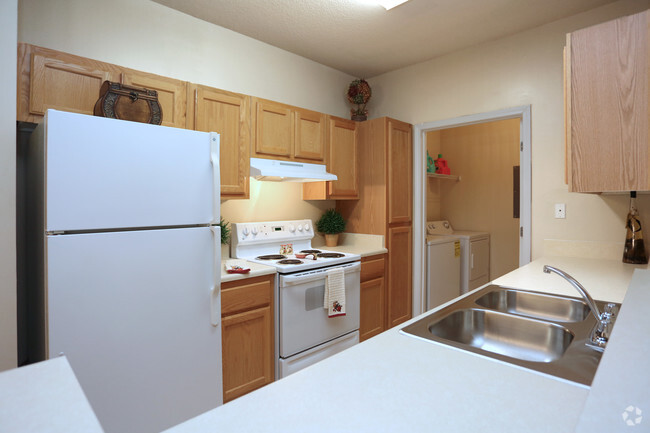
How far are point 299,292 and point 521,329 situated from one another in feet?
4.69

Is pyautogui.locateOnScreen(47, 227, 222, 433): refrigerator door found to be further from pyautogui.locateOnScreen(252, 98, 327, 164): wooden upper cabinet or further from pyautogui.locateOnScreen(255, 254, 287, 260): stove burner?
pyautogui.locateOnScreen(252, 98, 327, 164): wooden upper cabinet

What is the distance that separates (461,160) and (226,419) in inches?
181

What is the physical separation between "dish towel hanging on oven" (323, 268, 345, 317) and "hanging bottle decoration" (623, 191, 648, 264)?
1821mm

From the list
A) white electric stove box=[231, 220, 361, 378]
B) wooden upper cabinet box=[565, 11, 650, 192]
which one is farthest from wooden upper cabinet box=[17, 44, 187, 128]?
wooden upper cabinet box=[565, 11, 650, 192]

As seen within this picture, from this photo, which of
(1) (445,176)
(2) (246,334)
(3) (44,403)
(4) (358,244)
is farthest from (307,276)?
(1) (445,176)

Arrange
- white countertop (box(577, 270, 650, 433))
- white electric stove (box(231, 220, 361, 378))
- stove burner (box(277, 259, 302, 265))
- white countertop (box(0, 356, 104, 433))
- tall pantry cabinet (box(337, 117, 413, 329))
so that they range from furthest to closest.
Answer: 1. tall pantry cabinet (box(337, 117, 413, 329))
2. stove burner (box(277, 259, 302, 265))
3. white electric stove (box(231, 220, 361, 378))
4. white countertop (box(0, 356, 104, 433))
5. white countertop (box(577, 270, 650, 433))

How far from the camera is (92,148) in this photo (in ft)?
5.16

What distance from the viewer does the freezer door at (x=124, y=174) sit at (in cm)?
151

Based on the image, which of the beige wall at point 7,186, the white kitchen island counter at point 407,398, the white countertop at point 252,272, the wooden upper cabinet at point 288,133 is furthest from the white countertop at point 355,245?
the white kitchen island counter at point 407,398

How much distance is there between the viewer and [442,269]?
3.72m

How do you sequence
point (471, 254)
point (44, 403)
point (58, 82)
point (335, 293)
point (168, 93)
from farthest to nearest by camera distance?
1. point (471, 254)
2. point (335, 293)
3. point (168, 93)
4. point (58, 82)
5. point (44, 403)

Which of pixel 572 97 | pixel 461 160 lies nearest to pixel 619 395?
pixel 572 97

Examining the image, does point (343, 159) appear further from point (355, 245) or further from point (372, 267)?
point (372, 267)

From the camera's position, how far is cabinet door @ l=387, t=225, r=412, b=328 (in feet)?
10.6
